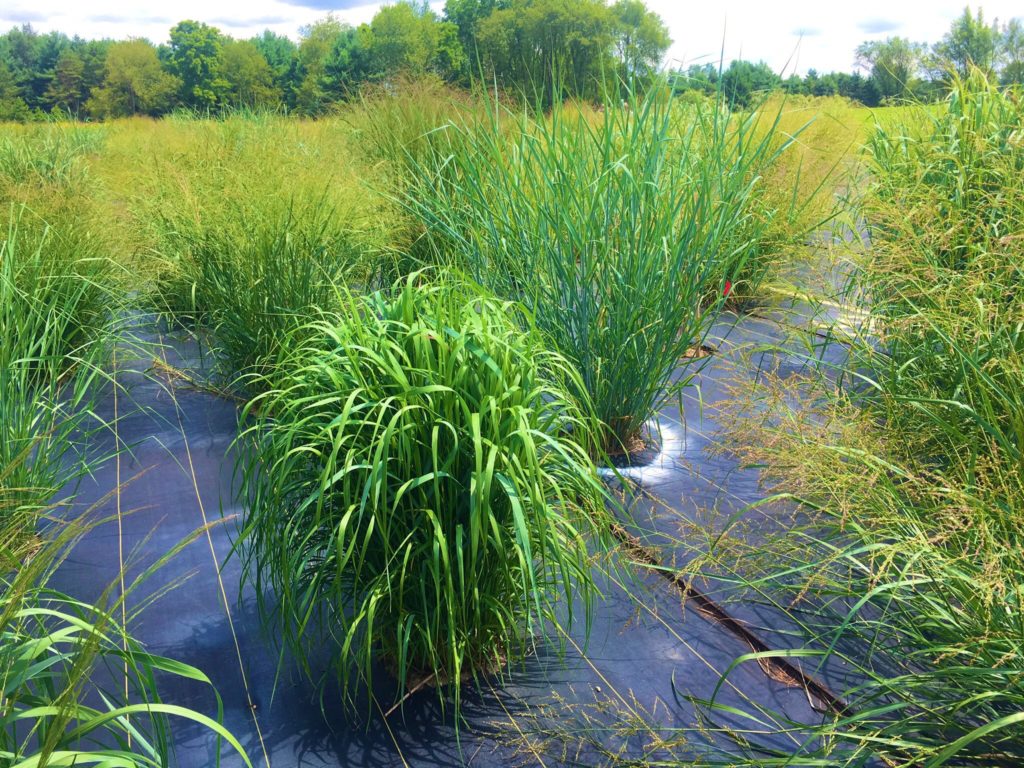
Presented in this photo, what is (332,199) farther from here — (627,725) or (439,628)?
(627,725)

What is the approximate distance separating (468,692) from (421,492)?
1.53 ft

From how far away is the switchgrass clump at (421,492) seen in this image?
4.69ft

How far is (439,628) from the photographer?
1.58 m

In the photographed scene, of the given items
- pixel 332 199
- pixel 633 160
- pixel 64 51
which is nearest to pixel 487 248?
pixel 633 160

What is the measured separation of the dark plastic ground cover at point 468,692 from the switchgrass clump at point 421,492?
90 millimetres

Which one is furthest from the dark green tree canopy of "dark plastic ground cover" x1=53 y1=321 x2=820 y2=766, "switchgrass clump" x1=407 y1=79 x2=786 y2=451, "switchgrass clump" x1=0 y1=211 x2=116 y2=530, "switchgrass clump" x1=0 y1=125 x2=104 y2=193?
"dark plastic ground cover" x1=53 y1=321 x2=820 y2=766

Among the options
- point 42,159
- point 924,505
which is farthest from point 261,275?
point 42,159

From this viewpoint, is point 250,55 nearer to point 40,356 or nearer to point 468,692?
point 40,356

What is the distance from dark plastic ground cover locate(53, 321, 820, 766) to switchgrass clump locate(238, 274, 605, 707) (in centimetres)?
9

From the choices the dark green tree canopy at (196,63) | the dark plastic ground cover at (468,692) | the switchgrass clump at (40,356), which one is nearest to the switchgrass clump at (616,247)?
the dark plastic ground cover at (468,692)

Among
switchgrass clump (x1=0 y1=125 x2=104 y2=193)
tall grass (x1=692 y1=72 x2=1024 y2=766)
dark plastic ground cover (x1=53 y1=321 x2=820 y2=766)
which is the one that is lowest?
dark plastic ground cover (x1=53 y1=321 x2=820 y2=766)

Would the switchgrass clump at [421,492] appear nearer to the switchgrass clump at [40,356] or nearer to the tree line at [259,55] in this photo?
the switchgrass clump at [40,356]

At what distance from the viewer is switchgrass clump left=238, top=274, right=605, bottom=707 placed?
4.69 ft

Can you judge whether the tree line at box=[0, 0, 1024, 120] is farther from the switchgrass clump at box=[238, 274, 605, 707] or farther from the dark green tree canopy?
the switchgrass clump at box=[238, 274, 605, 707]
